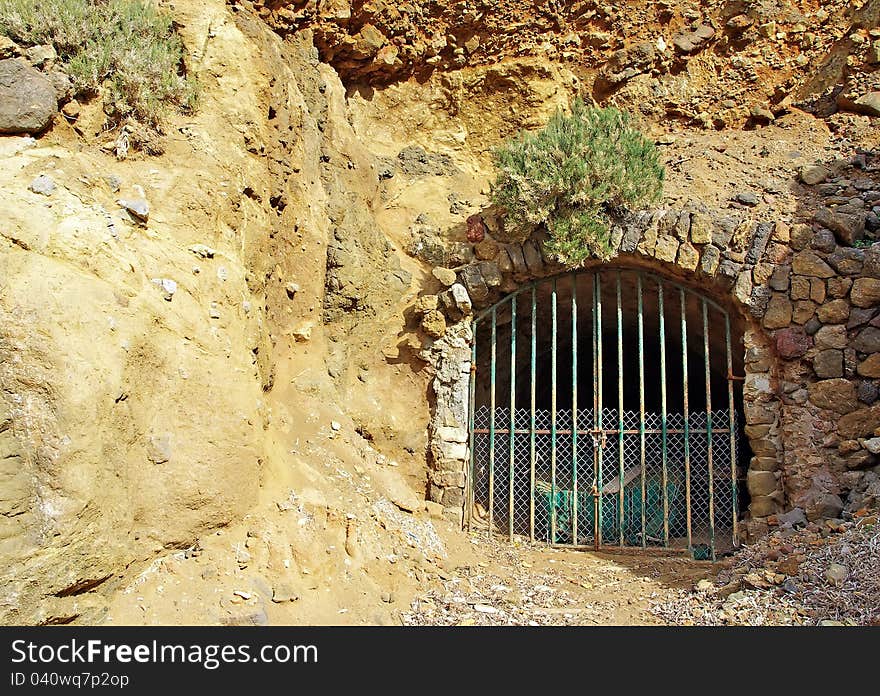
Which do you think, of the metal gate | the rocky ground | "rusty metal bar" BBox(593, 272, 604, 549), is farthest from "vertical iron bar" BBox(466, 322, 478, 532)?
"rusty metal bar" BBox(593, 272, 604, 549)

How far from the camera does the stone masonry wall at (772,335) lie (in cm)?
640

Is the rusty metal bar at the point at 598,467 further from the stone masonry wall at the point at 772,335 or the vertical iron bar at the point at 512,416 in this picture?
the stone masonry wall at the point at 772,335

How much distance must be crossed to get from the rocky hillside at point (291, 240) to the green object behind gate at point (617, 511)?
137 cm

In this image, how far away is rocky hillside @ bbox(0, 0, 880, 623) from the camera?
4359 millimetres

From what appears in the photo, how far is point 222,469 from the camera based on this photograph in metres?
4.96

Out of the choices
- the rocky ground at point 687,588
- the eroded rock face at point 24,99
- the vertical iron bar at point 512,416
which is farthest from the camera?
the vertical iron bar at point 512,416

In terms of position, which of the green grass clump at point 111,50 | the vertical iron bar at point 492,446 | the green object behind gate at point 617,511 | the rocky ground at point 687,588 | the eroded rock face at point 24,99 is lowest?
the rocky ground at point 687,588

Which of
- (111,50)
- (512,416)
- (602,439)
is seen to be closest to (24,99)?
(111,50)

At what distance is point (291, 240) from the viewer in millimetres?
6945

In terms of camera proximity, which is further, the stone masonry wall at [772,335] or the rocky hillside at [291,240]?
the stone masonry wall at [772,335]

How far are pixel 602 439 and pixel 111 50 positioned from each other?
520cm

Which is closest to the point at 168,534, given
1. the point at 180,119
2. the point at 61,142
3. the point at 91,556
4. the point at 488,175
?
the point at 91,556

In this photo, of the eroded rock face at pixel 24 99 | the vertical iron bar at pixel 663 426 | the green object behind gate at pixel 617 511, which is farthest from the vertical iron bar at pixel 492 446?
the eroded rock face at pixel 24 99

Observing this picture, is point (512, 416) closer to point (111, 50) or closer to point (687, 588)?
point (687, 588)
